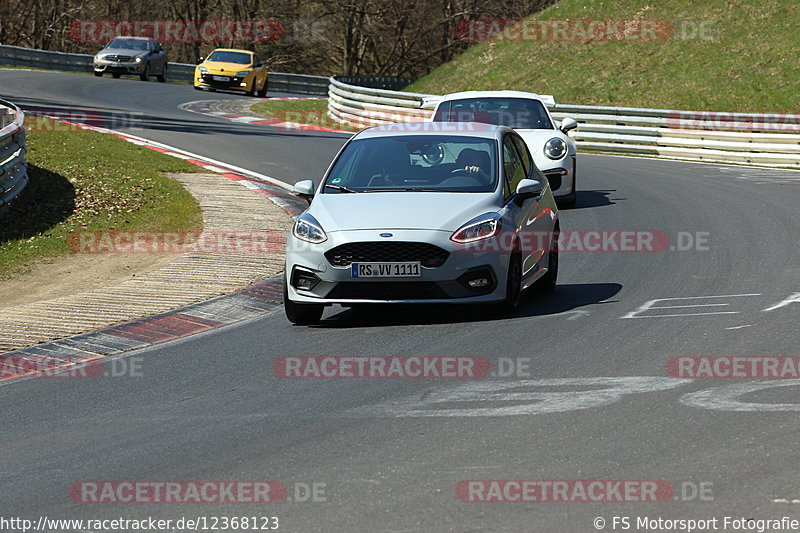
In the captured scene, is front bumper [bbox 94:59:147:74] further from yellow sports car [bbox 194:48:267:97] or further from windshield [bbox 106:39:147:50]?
yellow sports car [bbox 194:48:267:97]

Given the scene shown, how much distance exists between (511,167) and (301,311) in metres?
2.36

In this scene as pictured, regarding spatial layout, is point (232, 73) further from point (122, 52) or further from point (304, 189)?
point (304, 189)

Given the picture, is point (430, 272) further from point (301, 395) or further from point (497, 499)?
point (497, 499)

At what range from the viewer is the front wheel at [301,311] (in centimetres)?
991

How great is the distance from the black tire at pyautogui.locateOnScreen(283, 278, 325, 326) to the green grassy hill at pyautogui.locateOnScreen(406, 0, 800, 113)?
26.1 meters

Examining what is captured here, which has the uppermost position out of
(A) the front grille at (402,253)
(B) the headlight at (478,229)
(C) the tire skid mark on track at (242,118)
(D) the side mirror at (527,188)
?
(D) the side mirror at (527,188)

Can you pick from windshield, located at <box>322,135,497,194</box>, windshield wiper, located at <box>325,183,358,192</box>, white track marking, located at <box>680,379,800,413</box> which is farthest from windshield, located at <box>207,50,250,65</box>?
white track marking, located at <box>680,379,800,413</box>

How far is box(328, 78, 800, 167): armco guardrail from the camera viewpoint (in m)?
26.3

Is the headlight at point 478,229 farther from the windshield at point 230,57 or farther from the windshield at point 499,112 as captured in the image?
the windshield at point 230,57

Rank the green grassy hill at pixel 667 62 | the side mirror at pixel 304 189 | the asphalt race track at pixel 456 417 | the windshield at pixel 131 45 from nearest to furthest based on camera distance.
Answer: the asphalt race track at pixel 456 417
the side mirror at pixel 304 189
the green grassy hill at pixel 667 62
the windshield at pixel 131 45

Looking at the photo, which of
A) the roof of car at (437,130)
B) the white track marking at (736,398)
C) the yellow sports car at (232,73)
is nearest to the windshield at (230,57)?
the yellow sports car at (232,73)

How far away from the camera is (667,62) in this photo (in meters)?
39.4

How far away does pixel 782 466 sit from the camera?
5789 millimetres

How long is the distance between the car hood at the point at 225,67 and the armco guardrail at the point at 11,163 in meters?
24.5
